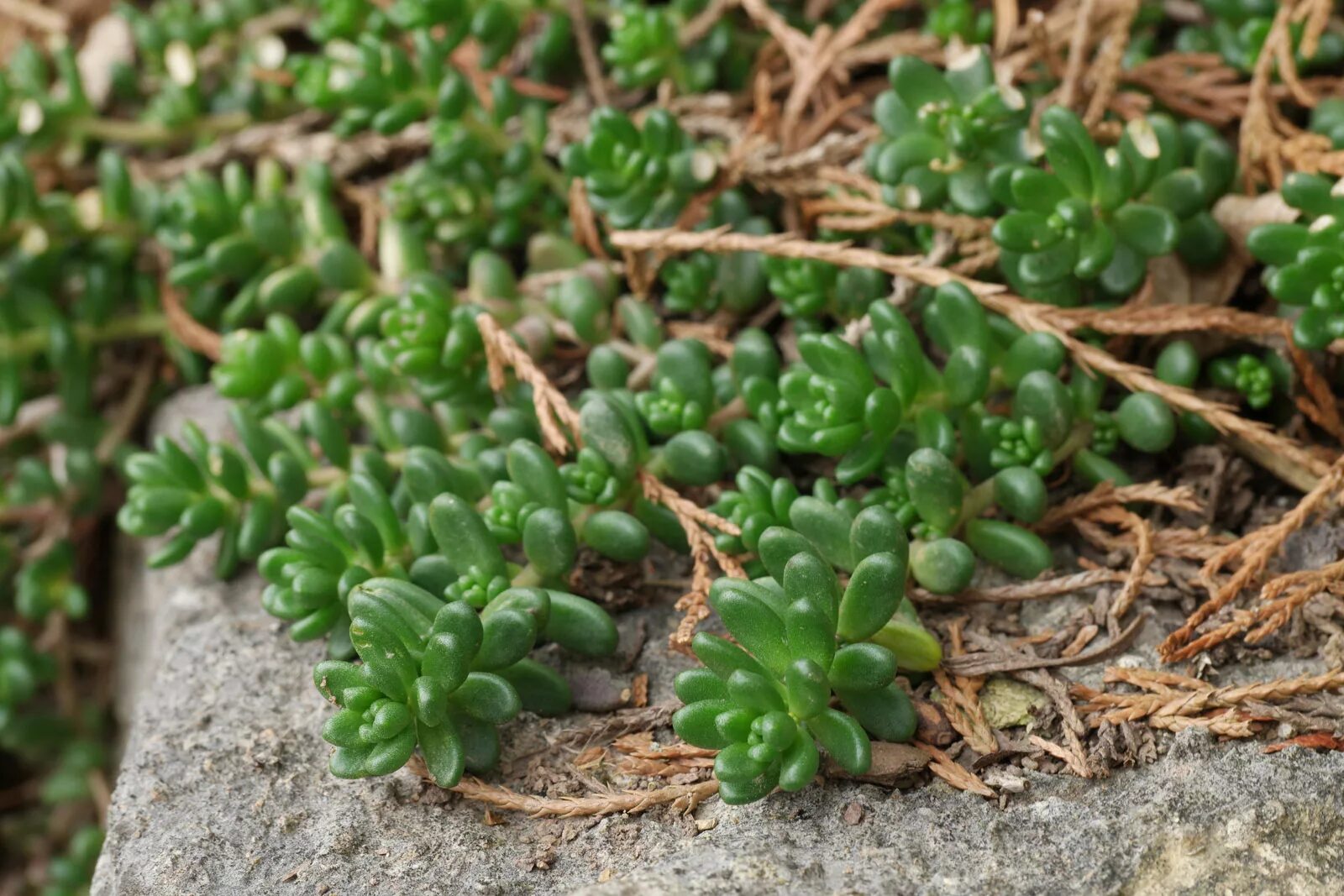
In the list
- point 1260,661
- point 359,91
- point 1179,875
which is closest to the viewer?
point 1179,875

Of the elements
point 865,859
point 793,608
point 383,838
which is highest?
point 793,608

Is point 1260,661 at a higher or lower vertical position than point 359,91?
lower

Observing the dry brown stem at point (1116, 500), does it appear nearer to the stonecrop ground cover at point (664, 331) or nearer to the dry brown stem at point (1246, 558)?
the stonecrop ground cover at point (664, 331)

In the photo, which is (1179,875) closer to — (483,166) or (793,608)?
(793,608)

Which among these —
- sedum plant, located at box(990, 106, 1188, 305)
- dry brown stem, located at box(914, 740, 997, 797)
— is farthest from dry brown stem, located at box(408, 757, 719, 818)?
sedum plant, located at box(990, 106, 1188, 305)

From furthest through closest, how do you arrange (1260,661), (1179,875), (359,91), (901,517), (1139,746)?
(359,91) → (901,517) → (1260,661) → (1139,746) → (1179,875)

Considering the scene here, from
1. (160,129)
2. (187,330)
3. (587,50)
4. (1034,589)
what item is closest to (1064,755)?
(1034,589)

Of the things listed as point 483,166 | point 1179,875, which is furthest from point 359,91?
point 1179,875
